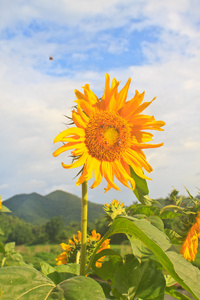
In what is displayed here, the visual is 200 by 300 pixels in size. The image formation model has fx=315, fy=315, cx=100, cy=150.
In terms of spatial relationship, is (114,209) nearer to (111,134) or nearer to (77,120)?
(111,134)

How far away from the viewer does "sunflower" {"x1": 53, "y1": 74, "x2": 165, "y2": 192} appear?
3.85ft

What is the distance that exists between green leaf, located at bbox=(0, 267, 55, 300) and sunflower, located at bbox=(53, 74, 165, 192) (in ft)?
1.36

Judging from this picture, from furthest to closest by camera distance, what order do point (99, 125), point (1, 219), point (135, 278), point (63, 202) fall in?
point (63, 202) → point (1, 219) → point (99, 125) → point (135, 278)

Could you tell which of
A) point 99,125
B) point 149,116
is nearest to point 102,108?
point 99,125

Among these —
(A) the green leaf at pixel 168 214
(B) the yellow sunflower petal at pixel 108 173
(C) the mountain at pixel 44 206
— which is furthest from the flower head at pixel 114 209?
(C) the mountain at pixel 44 206

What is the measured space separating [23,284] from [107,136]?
67cm

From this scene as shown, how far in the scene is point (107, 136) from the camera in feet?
4.25

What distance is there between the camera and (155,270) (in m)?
1.12

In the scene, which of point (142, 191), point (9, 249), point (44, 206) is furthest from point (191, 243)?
point (44, 206)

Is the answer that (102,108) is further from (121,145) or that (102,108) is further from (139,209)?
(139,209)

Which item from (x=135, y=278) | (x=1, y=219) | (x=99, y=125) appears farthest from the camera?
(x=1, y=219)

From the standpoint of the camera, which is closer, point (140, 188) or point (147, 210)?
point (140, 188)

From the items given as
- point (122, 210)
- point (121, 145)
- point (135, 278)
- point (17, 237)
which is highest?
point (121, 145)

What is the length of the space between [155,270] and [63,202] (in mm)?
7334
